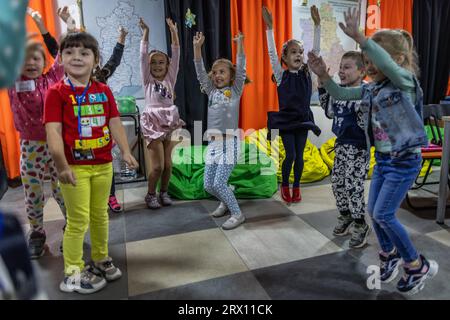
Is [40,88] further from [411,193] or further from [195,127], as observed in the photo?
[411,193]

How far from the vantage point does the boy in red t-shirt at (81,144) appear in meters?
1.34

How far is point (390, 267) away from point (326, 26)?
3603 millimetres

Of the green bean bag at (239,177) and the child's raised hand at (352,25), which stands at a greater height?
the child's raised hand at (352,25)

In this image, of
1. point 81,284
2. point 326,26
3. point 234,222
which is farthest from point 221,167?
point 326,26

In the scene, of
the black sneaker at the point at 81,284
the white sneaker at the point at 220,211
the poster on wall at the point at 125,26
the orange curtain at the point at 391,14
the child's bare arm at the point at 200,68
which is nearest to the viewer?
the black sneaker at the point at 81,284

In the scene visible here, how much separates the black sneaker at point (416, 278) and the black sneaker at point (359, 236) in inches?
18.5

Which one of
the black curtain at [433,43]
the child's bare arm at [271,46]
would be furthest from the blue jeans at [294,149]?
the black curtain at [433,43]

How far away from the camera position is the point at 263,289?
5.16ft

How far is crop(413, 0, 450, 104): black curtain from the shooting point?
454cm

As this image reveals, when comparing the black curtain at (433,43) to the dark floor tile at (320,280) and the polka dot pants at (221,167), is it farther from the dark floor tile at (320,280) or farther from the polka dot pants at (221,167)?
the dark floor tile at (320,280)

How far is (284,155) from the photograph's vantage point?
3.31 meters

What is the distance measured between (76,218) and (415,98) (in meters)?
1.52

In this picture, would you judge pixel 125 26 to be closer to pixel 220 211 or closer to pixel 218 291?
pixel 220 211

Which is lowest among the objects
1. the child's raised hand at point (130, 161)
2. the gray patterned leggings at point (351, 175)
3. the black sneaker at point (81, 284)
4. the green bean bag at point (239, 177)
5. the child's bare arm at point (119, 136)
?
the black sneaker at point (81, 284)
